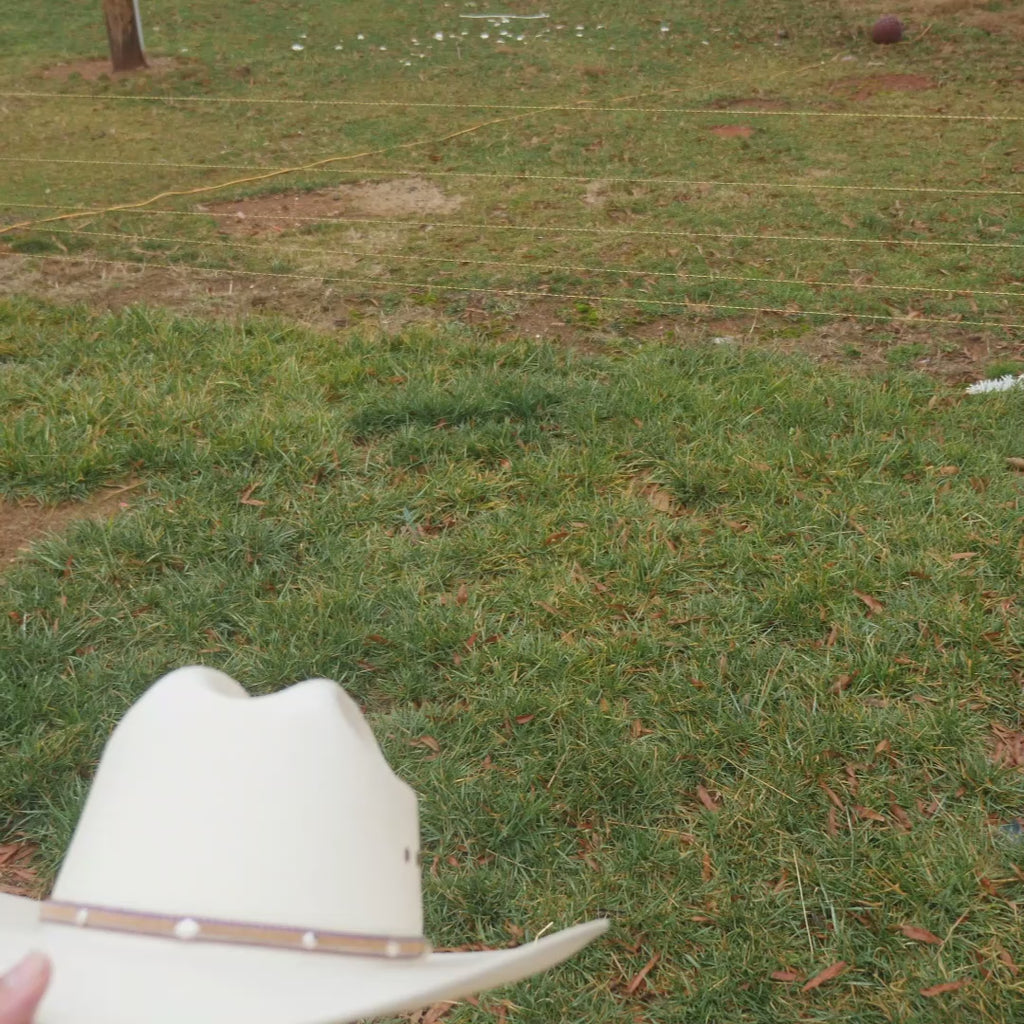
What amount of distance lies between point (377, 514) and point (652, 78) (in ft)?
21.5

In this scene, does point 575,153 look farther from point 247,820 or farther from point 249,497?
point 247,820

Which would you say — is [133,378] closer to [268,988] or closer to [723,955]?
[723,955]

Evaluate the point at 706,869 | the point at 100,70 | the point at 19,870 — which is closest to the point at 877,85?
the point at 100,70

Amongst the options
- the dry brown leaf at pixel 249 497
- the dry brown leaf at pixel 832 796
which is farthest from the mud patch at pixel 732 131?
the dry brown leaf at pixel 832 796

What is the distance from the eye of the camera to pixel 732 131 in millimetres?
7062

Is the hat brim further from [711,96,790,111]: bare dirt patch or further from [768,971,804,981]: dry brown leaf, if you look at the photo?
[711,96,790,111]: bare dirt patch

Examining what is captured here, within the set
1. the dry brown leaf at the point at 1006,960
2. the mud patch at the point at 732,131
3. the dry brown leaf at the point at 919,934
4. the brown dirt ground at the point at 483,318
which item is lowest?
the dry brown leaf at the point at 1006,960

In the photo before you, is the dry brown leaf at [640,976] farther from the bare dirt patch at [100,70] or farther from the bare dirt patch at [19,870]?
the bare dirt patch at [100,70]

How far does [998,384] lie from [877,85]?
5.29 meters

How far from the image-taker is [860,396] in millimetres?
3770

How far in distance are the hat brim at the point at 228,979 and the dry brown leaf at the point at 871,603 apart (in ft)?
6.98

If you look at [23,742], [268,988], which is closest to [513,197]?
[23,742]

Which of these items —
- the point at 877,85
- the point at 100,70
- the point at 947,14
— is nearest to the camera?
the point at 877,85

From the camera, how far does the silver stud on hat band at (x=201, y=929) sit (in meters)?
0.92
